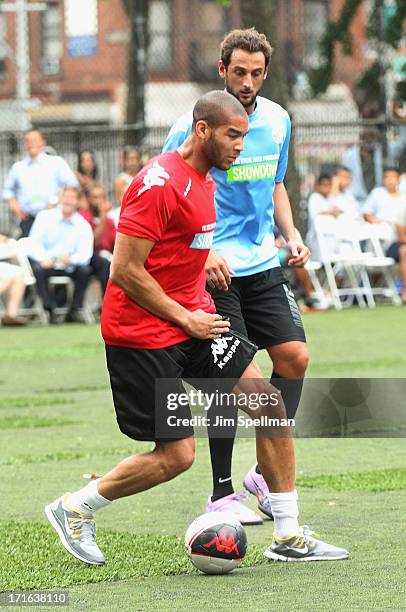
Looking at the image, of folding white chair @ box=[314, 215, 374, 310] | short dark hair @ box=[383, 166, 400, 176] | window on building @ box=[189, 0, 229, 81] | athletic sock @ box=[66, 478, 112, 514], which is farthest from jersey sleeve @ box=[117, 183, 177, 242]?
window on building @ box=[189, 0, 229, 81]

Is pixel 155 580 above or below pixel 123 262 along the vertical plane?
below

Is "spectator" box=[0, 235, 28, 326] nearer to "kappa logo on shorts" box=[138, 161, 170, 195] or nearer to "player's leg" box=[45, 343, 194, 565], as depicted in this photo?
"player's leg" box=[45, 343, 194, 565]

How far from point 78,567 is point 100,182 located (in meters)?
16.0

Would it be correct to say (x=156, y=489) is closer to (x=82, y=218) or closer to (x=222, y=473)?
(x=222, y=473)

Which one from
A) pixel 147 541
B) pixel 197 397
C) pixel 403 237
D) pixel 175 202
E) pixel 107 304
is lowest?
pixel 403 237

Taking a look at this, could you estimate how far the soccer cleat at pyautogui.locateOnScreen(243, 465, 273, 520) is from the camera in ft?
23.7

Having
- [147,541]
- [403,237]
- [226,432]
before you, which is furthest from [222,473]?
[403,237]

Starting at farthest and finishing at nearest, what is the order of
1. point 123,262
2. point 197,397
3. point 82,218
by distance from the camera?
Answer: point 82,218 < point 197,397 < point 123,262

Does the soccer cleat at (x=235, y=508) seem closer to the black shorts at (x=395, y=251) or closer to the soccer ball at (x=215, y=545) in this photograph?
the soccer ball at (x=215, y=545)

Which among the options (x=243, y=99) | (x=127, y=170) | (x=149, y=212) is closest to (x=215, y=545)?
(x=149, y=212)

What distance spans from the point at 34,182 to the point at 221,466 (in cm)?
1259

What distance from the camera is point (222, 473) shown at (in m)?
7.06

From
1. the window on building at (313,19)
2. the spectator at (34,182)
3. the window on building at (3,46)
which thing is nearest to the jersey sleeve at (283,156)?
the spectator at (34,182)

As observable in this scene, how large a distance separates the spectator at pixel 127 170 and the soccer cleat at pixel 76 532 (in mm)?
13622
